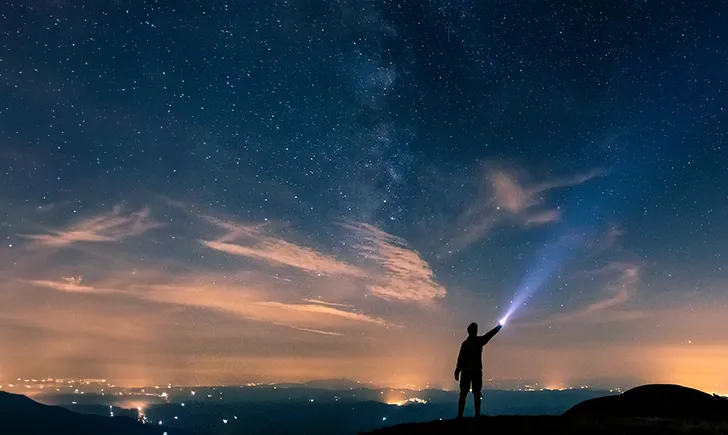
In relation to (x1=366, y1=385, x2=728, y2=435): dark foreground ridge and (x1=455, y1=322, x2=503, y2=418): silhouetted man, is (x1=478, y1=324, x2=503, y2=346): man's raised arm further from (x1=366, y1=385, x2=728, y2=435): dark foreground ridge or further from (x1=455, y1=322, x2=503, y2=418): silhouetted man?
(x1=366, y1=385, x2=728, y2=435): dark foreground ridge

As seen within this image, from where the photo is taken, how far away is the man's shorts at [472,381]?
555 inches

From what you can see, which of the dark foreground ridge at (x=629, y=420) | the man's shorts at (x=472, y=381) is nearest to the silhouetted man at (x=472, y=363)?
the man's shorts at (x=472, y=381)

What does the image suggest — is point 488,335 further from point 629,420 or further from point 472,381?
point 629,420

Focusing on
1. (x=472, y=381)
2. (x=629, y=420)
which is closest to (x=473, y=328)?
(x=472, y=381)

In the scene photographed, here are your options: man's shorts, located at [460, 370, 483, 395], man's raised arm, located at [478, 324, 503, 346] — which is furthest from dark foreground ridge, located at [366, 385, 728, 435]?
man's raised arm, located at [478, 324, 503, 346]

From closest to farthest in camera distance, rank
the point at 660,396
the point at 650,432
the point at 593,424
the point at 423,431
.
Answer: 1. the point at 650,432
2. the point at 593,424
3. the point at 423,431
4. the point at 660,396

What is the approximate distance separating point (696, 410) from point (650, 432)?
8.83m

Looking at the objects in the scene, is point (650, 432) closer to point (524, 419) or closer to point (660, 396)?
point (524, 419)

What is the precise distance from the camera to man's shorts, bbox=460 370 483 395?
Answer: 14.1m

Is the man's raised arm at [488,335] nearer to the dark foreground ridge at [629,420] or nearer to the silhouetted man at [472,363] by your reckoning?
the silhouetted man at [472,363]

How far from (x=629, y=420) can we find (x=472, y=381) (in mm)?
4897

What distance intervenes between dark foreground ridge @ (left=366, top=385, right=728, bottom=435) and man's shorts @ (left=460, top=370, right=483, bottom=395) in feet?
3.77

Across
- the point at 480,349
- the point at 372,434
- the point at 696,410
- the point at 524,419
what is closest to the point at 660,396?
the point at 696,410

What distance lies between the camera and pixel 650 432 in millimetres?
12039
